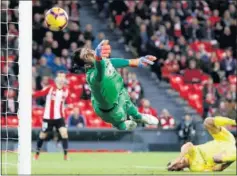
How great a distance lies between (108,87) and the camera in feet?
41.4

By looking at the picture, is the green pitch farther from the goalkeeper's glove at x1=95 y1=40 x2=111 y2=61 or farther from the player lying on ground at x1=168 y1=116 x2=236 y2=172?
the goalkeeper's glove at x1=95 y1=40 x2=111 y2=61

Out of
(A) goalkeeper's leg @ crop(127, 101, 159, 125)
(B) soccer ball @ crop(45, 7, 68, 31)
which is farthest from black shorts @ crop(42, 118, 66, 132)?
(B) soccer ball @ crop(45, 7, 68, 31)

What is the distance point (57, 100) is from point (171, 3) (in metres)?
12.1

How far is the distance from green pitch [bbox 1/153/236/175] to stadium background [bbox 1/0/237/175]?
7.38ft

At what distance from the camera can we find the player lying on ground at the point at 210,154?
606 inches

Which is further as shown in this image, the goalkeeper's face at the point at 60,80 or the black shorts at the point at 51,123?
the black shorts at the point at 51,123

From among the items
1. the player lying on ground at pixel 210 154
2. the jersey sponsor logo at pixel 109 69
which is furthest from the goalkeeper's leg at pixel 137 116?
the player lying on ground at pixel 210 154

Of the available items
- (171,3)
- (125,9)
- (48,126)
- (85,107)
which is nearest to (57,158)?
(48,126)

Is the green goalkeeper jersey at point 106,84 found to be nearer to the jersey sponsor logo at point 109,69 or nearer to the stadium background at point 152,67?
the jersey sponsor logo at point 109,69

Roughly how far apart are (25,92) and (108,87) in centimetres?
240

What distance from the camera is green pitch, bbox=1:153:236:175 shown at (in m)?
15.3

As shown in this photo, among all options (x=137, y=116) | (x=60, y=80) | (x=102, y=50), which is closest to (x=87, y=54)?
(x=102, y=50)

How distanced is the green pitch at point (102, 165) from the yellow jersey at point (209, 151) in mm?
338

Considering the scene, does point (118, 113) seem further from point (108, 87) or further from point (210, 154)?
point (210, 154)
